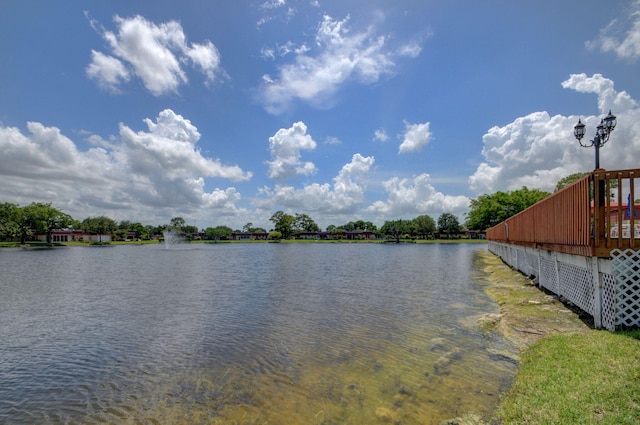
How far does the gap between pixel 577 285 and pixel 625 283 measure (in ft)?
8.70

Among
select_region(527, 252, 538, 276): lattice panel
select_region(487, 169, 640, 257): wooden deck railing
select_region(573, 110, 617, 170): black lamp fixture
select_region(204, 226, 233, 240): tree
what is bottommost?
select_region(204, 226, 233, 240): tree

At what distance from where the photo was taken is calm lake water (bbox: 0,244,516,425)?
5957 mm

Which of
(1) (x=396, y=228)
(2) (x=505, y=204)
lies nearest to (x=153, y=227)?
(1) (x=396, y=228)

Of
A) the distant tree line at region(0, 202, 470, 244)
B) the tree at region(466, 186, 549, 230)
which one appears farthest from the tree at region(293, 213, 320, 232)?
the tree at region(466, 186, 549, 230)

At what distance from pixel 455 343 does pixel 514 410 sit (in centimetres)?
416

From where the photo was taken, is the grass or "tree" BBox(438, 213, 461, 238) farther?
"tree" BBox(438, 213, 461, 238)

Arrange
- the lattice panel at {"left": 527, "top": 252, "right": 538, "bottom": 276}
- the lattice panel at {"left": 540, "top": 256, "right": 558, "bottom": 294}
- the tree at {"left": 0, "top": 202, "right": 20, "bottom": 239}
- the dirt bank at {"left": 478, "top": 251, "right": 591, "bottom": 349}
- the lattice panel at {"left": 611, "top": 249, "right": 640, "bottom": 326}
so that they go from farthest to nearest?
the tree at {"left": 0, "top": 202, "right": 20, "bottom": 239}, the lattice panel at {"left": 527, "top": 252, "right": 538, "bottom": 276}, the lattice panel at {"left": 540, "top": 256, "right": 558, "bottom": 294}, the dirt bank at {"left": 478, "top": 251, "right": 591, "bottom": 349}, the lattice panel at {"left": 611, "top": 249, "right": 640, "bottom": 326}

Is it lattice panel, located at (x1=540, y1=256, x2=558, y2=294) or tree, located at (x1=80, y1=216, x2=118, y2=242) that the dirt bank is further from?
tree, located at (x1=80, y1=216, x2=118, y2=242)

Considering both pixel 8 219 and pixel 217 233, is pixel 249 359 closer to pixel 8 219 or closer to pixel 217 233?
pixel 8 219

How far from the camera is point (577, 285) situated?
34.7 ft

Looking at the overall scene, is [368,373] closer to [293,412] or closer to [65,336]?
[293,412]

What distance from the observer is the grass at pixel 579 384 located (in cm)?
451

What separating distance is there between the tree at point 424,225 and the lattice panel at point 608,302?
124m

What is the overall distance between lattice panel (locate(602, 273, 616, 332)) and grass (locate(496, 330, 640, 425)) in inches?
25.5
